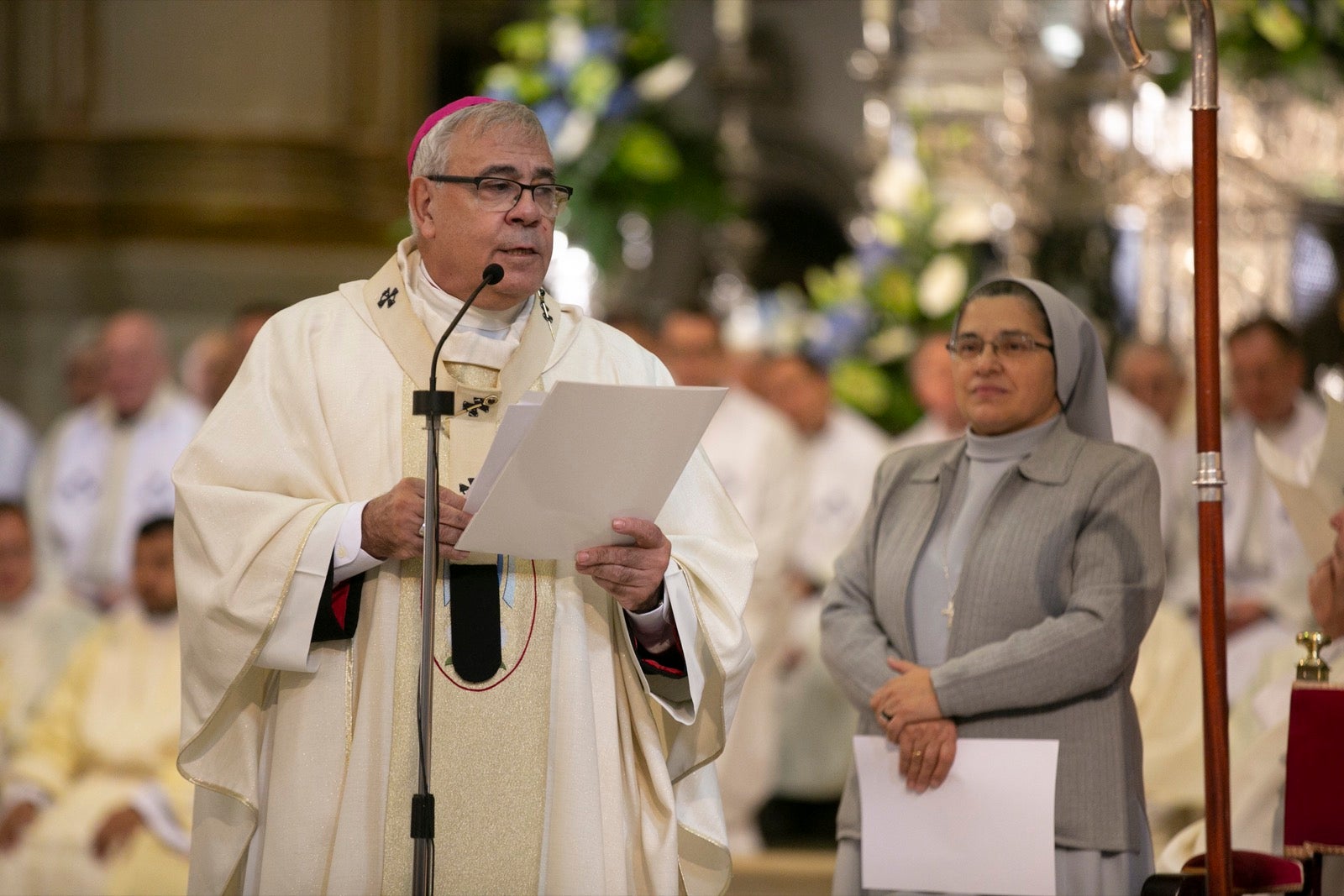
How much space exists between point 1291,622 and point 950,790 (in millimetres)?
3180

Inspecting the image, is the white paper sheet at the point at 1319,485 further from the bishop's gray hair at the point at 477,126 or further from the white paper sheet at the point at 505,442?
the white paper sheet at the point at 505,442

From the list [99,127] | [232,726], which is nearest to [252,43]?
[99,127]

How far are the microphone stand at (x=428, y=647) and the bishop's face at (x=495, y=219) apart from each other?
0.92ft

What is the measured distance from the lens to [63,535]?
8.16 metres

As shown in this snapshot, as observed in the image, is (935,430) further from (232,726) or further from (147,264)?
(232,726)

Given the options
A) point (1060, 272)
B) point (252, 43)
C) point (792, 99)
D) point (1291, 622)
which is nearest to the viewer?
point (1291, 622)

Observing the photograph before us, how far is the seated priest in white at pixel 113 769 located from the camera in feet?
19.5

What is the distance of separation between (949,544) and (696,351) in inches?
167

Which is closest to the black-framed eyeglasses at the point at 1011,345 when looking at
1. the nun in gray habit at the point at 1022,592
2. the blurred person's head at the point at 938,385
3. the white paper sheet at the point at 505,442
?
the nun in gray habit at the point at 1022,592

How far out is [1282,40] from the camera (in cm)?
959

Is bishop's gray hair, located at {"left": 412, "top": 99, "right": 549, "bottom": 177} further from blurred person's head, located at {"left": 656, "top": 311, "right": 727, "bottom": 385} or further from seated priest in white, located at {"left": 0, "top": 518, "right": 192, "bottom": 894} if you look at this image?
blurred person's head, located at {"left": 656, "top": 311, "right": 727, "bottom": 385}

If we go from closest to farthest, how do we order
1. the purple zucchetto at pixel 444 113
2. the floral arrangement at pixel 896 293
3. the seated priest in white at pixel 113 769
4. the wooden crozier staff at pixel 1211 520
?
the wooden crozier staff at pixel 1211 520, the purple zucchetto at pixel 444 113, the seated priest in white at pixel 113 769, the floral arrangement at pixel 896 293

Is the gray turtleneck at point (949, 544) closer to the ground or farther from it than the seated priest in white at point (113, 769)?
farther from it

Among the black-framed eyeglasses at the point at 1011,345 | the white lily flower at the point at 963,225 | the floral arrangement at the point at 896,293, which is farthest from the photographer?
the white lily flower at the point at 963,225
